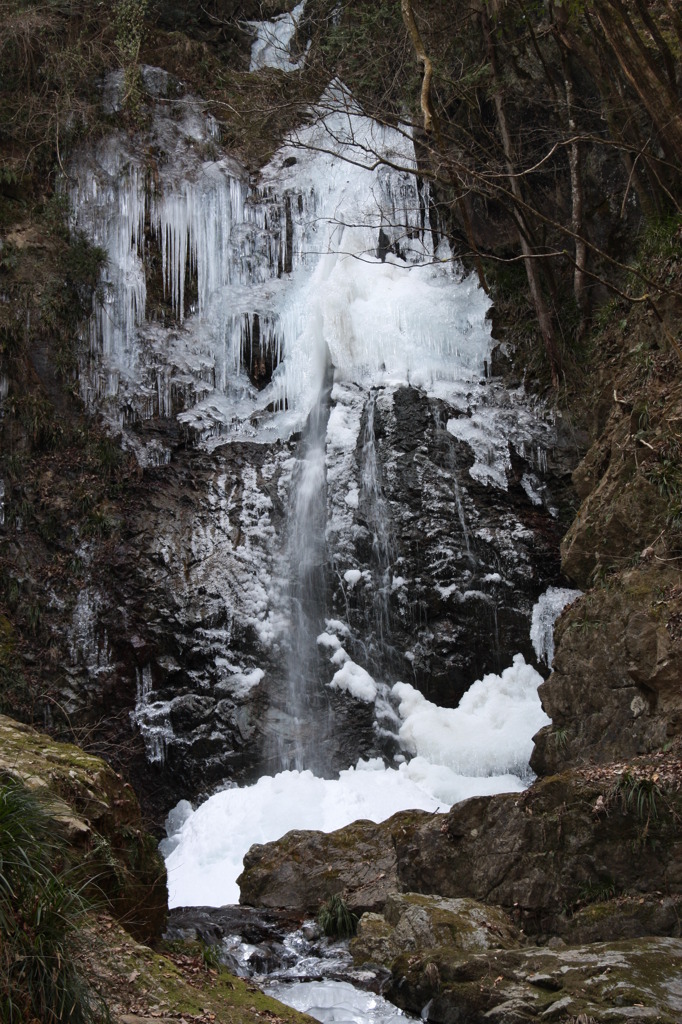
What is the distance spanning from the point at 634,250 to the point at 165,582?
764cm

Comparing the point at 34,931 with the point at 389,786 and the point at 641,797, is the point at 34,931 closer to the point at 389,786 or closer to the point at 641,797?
the point at 641,797

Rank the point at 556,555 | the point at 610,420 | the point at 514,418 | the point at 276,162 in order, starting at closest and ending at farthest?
the point at 610,420 → the point at 556,555 → the point at 514,418 → the point at 276,162

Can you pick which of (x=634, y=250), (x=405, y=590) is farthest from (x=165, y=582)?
(x=634, y=250)

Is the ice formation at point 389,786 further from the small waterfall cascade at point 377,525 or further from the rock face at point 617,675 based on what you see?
the rock face at point 617,675

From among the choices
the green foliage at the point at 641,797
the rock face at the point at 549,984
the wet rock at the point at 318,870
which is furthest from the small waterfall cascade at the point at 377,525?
the rock face at the point at 549,984

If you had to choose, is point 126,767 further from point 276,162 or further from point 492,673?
point 276,162

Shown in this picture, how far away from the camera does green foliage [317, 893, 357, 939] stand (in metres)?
6.91

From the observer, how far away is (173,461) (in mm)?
13320

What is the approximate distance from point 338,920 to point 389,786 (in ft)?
9.83

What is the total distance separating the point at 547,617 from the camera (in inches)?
427

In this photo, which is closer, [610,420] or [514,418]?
[610,420]

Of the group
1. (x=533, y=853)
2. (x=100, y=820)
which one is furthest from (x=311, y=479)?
(x=100, y=820)

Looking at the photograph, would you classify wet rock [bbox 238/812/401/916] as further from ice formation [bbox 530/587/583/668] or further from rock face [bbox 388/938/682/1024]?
ice formation [bbox 530/587/583/668]

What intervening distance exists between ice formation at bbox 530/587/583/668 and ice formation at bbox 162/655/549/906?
27 centimetres
